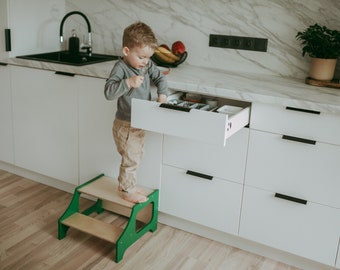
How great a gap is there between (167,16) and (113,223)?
132 centimetres

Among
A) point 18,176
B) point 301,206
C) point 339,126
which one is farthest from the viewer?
point 18,176

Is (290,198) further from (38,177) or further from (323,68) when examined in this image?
(38,177)

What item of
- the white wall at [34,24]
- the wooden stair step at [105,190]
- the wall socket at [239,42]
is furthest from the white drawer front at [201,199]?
the white wall at [34,24]

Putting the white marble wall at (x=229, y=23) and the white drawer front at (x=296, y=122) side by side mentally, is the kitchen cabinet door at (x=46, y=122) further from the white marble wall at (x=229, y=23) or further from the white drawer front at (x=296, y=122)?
the white drawer front at (x=296, y=122)

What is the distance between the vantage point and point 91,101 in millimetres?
2465

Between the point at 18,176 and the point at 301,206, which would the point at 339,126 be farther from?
the point at 18,176

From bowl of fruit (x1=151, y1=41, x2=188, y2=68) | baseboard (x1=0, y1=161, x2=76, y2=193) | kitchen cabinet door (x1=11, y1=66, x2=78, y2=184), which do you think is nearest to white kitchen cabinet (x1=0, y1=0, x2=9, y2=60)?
kitchen cabinet door (x1=11, y1=66, x2=78, y2=184)

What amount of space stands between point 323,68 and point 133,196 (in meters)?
1.18

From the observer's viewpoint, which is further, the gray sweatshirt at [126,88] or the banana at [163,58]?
the banana at [163,58]

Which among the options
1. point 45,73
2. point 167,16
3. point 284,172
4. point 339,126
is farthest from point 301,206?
point 45,73

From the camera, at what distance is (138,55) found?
6.36 feet

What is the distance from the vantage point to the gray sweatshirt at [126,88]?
1.93m

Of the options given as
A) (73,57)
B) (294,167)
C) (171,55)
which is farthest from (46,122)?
(294,167)

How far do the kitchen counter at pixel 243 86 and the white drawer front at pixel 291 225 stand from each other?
0.47 metres
